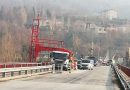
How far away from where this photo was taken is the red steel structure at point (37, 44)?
63406mm

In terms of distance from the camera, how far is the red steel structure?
63.4 m

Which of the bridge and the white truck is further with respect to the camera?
the white truck

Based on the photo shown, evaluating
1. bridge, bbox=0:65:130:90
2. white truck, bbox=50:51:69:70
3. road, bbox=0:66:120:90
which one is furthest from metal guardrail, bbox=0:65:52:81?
white truck, bbox=50:51:69:70

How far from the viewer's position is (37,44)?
6781cm

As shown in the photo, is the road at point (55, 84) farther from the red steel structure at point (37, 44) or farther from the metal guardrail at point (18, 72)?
the red steel structure at point (37, 44)

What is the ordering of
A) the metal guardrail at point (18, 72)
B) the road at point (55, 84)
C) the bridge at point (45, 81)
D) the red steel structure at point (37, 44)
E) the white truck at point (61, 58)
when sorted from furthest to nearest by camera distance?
the red steel structure at point (37, 44) < the white truck at point (61, 58) < the metal guardrail at point (18, 72) < the bridge at point (45, 81) < the road at point (55, 84)

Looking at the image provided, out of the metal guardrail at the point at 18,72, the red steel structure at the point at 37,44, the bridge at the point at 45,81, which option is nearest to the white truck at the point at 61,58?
the red steel structure at the point at 37,44

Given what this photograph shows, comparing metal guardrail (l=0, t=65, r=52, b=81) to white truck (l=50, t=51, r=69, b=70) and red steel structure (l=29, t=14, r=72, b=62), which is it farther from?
red steel structure (l=29, t=14, r=72, b=62)

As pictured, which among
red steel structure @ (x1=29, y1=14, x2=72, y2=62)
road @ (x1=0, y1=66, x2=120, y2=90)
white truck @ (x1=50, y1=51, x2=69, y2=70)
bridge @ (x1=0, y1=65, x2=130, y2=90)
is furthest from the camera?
red steel structure @ (x1=29, y1=14, x2=72, y2=62)

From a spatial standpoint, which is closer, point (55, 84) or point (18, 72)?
point (55, 84)

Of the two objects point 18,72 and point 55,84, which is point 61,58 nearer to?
point 18,72

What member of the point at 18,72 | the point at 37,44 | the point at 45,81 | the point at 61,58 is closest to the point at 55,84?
the point at 45,81

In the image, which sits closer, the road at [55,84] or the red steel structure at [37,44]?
the road at [55,84]

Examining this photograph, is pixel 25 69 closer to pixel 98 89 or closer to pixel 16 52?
pixel 98 89
